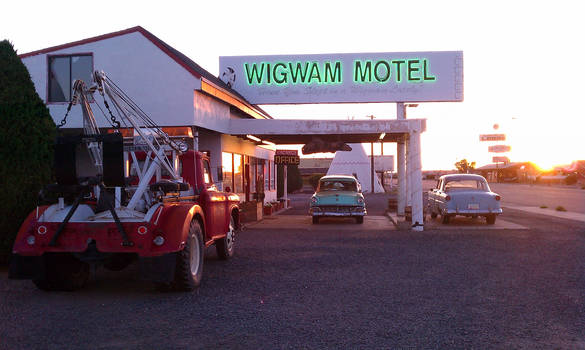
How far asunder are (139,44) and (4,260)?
8771mm

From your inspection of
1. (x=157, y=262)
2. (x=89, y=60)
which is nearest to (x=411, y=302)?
(x=157, y=262)

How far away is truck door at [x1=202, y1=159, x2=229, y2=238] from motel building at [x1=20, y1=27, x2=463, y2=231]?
323 mm

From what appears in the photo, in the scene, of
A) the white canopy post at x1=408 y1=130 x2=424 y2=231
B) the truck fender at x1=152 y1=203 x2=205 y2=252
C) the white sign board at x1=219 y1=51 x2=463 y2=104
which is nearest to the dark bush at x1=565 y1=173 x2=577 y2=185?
the white sign board at x1=219 y1=51 x2=463 y2=104

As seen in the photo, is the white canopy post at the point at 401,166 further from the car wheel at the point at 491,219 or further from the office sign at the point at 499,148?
the office sign at the point at 499,148

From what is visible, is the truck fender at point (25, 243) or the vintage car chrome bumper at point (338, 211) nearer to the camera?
the truck fender at point (25, 243)

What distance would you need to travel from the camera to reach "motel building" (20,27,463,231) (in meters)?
16.1

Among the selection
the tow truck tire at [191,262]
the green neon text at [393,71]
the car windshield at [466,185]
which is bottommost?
the tow truck tire at [191,262]

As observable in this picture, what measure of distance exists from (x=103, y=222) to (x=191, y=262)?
4.72 ft

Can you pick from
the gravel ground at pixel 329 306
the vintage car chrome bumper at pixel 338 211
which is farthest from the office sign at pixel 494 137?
the gravel ground at pixel 329 306

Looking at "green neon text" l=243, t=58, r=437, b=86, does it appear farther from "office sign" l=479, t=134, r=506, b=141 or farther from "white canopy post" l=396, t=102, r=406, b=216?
"office sign" l=479, t=134, r=506, b=141

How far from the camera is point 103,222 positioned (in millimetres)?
7156

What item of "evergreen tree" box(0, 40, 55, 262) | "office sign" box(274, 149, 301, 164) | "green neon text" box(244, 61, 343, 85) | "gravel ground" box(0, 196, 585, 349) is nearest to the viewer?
"gravel ground" box(0, 196, 585, 349)

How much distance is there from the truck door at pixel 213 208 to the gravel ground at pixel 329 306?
75 cm

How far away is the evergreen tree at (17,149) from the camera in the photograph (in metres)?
9.29
